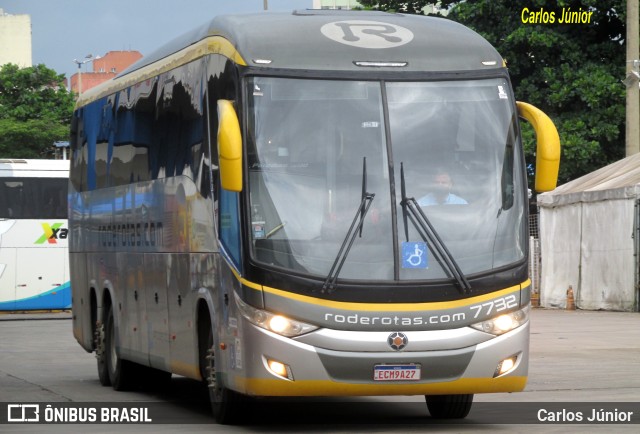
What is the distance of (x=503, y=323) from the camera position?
38.3 feet

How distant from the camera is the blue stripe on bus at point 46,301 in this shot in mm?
39219

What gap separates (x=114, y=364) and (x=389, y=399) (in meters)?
3.68

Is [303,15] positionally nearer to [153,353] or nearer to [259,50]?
[259,50]

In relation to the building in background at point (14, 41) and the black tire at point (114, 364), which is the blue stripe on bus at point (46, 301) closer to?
the black tire at point (114, 364)

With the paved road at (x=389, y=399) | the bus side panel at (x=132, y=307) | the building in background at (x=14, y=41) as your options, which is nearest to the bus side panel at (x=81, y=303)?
the paved road at (x=389, y=399)

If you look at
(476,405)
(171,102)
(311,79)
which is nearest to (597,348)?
(476,405)

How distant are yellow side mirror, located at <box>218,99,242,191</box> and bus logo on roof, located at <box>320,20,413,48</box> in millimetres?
1308

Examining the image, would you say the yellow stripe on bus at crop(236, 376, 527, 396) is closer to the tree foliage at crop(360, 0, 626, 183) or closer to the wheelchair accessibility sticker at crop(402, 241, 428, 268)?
the wheelchair accessibility sticker at crop(402, 241, 428, 268)

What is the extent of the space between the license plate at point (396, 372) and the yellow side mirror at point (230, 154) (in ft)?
5.64

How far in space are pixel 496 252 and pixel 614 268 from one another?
20.8 meters

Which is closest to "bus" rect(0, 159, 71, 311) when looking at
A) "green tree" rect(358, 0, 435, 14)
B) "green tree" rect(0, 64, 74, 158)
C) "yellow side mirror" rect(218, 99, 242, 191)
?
"green tree" rect(358, 0, 435, 14)

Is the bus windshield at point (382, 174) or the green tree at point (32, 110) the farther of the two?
the green tree at point (32, 110)

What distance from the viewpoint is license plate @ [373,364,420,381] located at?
11.3 metres

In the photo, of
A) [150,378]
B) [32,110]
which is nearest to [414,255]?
[150,378]
